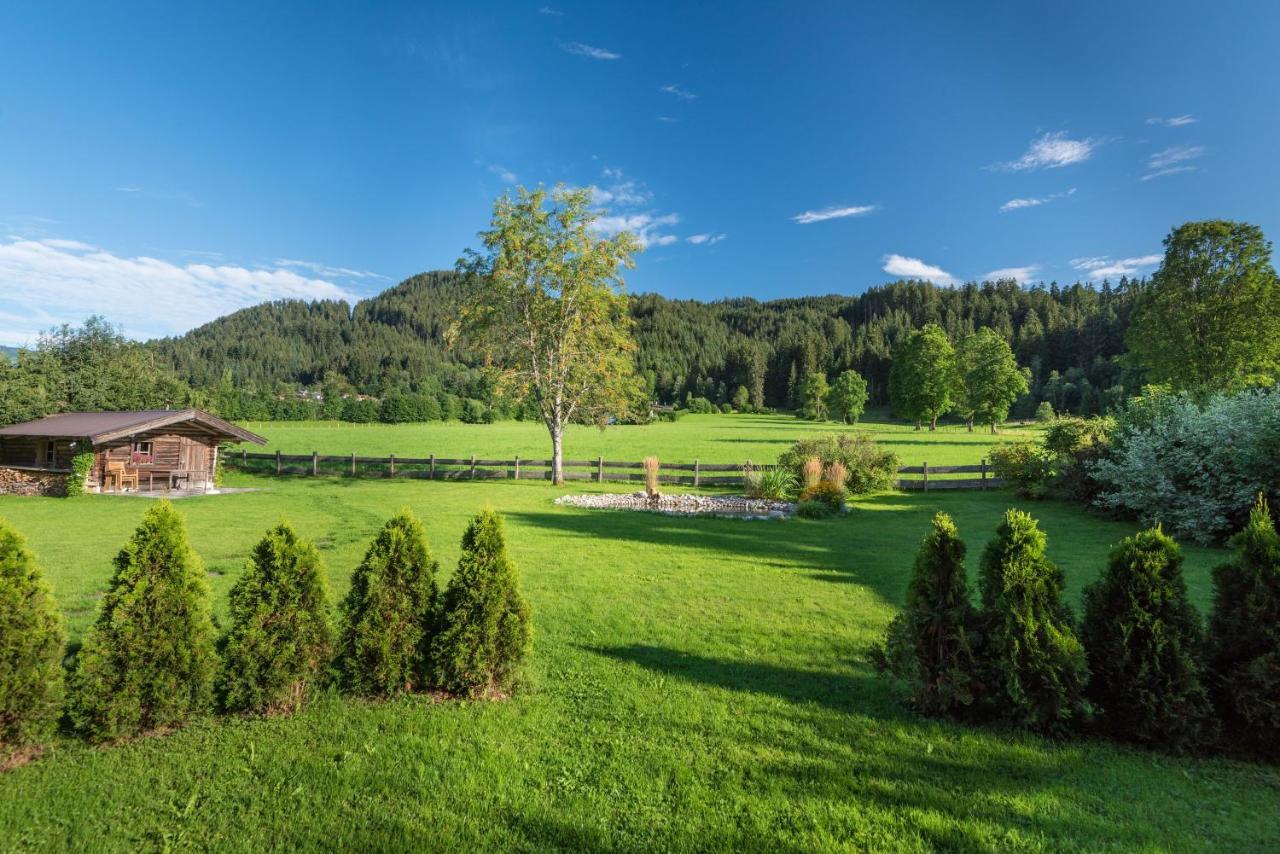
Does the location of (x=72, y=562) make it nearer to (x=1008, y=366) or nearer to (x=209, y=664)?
(x=209, y=664)

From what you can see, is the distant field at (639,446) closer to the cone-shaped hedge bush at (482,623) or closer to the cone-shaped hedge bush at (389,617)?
the cone-shaped hedge bush at (482,623)

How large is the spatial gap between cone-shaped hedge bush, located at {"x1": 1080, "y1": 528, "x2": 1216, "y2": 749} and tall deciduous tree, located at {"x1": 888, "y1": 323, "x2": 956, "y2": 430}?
5788cm

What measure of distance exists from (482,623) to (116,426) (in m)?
22.0

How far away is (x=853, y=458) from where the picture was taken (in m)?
20.4

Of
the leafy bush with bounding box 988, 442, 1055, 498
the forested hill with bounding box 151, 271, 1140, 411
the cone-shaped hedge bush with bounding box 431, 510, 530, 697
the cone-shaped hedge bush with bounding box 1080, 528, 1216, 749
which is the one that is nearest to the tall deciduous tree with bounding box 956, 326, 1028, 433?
the forested hill with bounding box 151, 271, 1140, 411

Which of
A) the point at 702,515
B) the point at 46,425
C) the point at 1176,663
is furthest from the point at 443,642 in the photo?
the point at 46,425

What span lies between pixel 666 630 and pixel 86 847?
4.84 metres

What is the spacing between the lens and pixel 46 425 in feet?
71.1

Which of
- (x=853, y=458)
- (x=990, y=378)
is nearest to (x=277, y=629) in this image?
(x=853, y=458)

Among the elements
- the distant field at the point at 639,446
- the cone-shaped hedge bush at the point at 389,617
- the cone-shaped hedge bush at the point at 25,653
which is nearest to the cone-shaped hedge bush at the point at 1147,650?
→ the cone-shaped hedge bush at the point at 389,617

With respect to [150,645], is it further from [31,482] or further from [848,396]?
[848,396]

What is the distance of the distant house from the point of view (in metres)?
19.8

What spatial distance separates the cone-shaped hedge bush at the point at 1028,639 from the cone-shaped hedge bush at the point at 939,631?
0.17m

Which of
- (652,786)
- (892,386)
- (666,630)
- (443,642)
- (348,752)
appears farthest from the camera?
(892,386)
